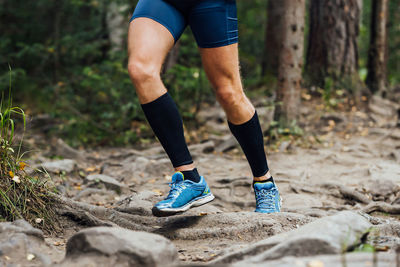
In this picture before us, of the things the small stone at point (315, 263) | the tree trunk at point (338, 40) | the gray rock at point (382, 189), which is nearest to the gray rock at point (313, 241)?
the small stone at point (315, 263)

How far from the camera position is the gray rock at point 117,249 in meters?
1.78

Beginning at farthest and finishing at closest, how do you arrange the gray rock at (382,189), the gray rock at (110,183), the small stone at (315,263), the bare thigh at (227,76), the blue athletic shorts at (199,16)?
the gray rock at (110,183), the gray rock at (382,189), the bare thigh at (227,76), the blue athletic shorts at (199,16), the small stone at (315,263)

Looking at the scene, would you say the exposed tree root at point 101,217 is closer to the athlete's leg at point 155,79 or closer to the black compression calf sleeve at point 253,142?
the athlete's leg at point 155,79

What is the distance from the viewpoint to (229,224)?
102 inches

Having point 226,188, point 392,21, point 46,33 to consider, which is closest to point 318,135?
point 226,188

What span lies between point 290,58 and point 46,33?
6.79 m

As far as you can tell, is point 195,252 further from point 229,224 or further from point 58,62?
point 58,62

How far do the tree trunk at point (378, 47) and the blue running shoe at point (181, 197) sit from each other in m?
6.25

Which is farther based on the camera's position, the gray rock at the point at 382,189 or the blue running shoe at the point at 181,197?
the gray rock at the point at 382,189

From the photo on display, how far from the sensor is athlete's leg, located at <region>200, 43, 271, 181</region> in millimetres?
2557

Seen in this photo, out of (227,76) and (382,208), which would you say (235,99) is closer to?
(227,76)

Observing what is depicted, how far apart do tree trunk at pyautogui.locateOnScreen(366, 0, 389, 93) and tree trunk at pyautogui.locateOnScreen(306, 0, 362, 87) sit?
47.1 inches

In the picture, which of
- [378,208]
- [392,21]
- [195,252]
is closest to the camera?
[195,252]

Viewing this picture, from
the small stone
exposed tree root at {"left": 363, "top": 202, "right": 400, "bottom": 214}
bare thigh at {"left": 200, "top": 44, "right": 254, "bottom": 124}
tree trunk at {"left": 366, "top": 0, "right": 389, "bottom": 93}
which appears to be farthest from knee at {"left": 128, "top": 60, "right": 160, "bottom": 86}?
tree trunk at {"left": 366, "top": 0, "right": 389, "bottom": 93}
